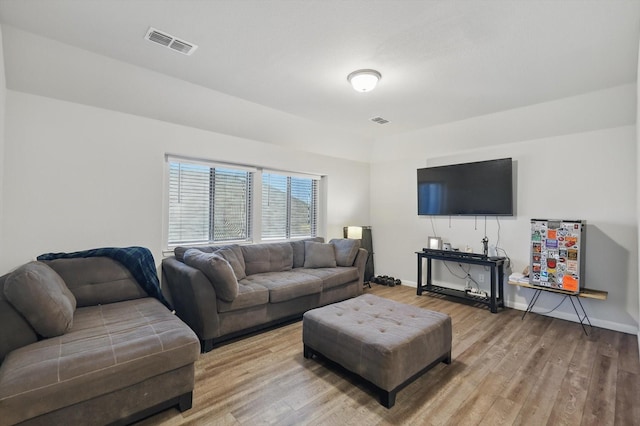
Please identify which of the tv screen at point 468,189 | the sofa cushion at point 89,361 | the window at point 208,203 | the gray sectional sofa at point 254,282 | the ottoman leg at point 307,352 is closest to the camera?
the sofa cushion at point 89,361

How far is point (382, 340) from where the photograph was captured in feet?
6.78

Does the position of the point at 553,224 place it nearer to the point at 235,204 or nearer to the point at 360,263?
the point at 360,263

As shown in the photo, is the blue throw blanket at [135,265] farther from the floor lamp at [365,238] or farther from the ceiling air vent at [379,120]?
the ceiling air vent at [379,120]

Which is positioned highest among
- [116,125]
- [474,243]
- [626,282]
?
[116,125]

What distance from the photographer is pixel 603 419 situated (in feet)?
6.11

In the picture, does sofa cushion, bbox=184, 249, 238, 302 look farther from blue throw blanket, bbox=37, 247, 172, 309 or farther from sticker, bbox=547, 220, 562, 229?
sticker, bbox=547, 220, 562, 229

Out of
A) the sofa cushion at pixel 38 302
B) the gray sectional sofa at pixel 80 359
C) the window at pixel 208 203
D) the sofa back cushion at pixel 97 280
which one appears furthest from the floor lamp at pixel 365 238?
the sofa cushion at pixel 38 302

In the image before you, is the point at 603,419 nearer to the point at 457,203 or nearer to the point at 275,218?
the point at 457,203

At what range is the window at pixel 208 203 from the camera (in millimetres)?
3695

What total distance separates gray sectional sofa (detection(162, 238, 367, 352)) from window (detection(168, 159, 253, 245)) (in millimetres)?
404

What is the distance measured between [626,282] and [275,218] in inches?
178

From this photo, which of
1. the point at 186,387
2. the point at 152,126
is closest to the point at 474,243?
the point at 186,387

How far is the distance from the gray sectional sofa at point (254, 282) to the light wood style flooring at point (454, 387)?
0.26 metres

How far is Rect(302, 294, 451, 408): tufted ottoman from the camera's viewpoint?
1979 mm
